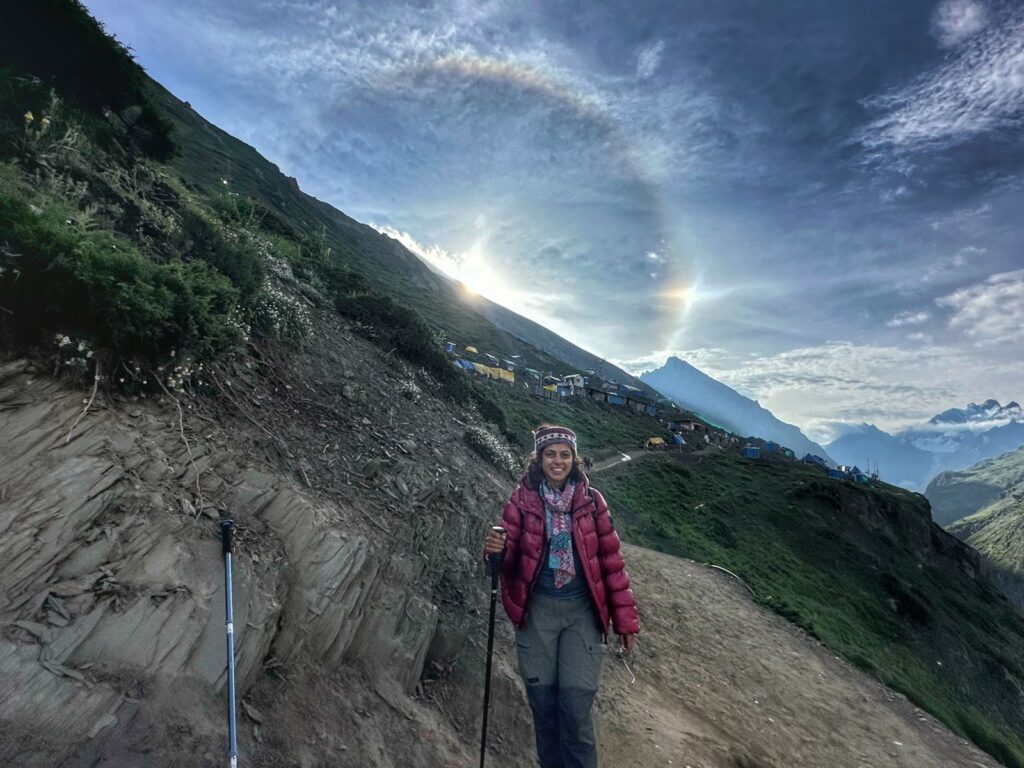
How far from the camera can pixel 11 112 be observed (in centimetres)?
738

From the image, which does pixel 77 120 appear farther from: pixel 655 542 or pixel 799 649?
pixel 655 542

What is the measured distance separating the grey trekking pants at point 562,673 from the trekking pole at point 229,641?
2.80m

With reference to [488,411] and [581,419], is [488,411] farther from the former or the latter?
[581,419]

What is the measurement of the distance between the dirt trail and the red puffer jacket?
3850 mm

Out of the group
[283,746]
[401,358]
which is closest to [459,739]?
[283,746]

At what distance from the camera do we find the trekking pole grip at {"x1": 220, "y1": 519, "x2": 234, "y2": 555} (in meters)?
5.24

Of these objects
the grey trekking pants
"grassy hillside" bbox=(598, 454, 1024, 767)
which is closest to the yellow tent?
"grassy hillside" bbox=(598, 454, 1024, 767)

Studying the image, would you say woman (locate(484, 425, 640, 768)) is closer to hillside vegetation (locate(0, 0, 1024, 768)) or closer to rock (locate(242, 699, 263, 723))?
rock (locate(242, 699, 263, 723))

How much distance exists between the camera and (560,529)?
567 centimetres

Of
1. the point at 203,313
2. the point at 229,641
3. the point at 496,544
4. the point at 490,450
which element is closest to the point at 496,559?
the point at 496,544

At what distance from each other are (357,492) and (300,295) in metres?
7.79

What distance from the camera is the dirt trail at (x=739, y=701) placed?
8688 mm

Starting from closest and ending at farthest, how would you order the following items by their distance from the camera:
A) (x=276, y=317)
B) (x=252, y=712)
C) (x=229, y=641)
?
(x=229, y=641)
(x=252, y=712)
(x=276, y=317)

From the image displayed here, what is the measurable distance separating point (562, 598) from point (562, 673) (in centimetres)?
75
